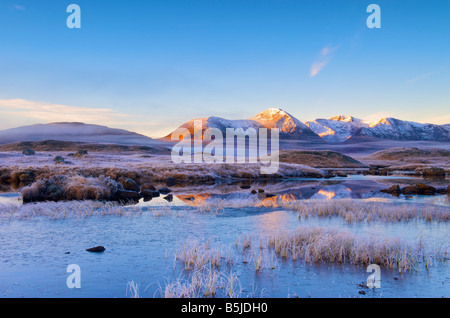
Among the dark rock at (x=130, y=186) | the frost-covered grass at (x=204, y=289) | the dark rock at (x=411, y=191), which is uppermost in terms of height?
the frost-covered grass at (x=204, y=289)

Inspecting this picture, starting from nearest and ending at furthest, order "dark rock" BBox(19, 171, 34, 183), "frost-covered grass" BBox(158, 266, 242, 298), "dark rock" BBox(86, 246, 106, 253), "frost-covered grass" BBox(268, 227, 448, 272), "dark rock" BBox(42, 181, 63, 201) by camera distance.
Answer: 1. "frost-covered grass" BBox(158, 266, 242, 298)
2. "frost-covered grass" BBox(268, 227, 448, 272)
3. "dark rock" BBox(86, 246, 106, 253)
4. "dark rock" BBox(42, 181, 63, 201)
5. "dark rock" BBox(19, 171, 34, 183)

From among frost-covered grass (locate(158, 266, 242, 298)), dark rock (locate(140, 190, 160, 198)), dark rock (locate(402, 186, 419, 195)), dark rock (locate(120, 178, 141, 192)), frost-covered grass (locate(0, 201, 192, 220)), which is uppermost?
frost-covered grass (locate(158, 266, 242, 298))

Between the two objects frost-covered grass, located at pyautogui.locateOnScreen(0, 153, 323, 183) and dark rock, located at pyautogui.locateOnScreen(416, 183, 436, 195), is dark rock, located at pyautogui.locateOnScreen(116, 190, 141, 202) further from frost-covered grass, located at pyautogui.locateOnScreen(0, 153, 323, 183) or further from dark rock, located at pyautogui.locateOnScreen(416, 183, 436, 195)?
dark rock, located at pyautogui.locateOnScreen(416, 183, 436, 195)

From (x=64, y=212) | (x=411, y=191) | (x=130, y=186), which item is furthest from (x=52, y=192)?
(x=411, y=191)

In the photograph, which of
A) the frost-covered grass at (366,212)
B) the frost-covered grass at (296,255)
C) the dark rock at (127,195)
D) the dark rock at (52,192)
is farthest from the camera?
the dark rock at (127,195)

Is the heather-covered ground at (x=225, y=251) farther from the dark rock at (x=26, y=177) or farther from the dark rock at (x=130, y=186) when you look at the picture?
the dark rock at (x=26, y=177)

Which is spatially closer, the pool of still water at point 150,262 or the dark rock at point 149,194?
the pool of still water at point 150,262

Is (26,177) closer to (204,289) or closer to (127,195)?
(127,195)

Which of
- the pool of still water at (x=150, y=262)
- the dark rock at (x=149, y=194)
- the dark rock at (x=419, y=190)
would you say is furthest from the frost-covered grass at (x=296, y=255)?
the dark rock at (x=419, y=190)

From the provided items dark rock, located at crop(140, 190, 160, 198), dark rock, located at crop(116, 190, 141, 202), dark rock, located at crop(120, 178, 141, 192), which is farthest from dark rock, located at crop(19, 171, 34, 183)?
dark rock, located at crop(140, 190, 160, 198)

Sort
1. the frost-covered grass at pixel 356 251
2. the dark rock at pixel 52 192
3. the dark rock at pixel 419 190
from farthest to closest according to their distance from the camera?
1. the dark rock at pixel 419 190
2. the dark rock at pixel 52 192
3. the frost-covered grass at pixel 356 251

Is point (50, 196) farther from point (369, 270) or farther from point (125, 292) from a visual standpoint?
point (369, 270)

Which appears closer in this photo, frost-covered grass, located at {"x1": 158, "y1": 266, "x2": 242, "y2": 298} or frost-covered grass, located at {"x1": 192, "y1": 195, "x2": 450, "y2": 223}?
frost-covered grass, located at {"x1": 158, "y1": 266, "x2": 242, "y2": 298}

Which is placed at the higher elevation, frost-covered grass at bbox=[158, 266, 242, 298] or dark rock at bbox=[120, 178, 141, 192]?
frost-covered grass at bbox=[158, 266, 242, 298]
